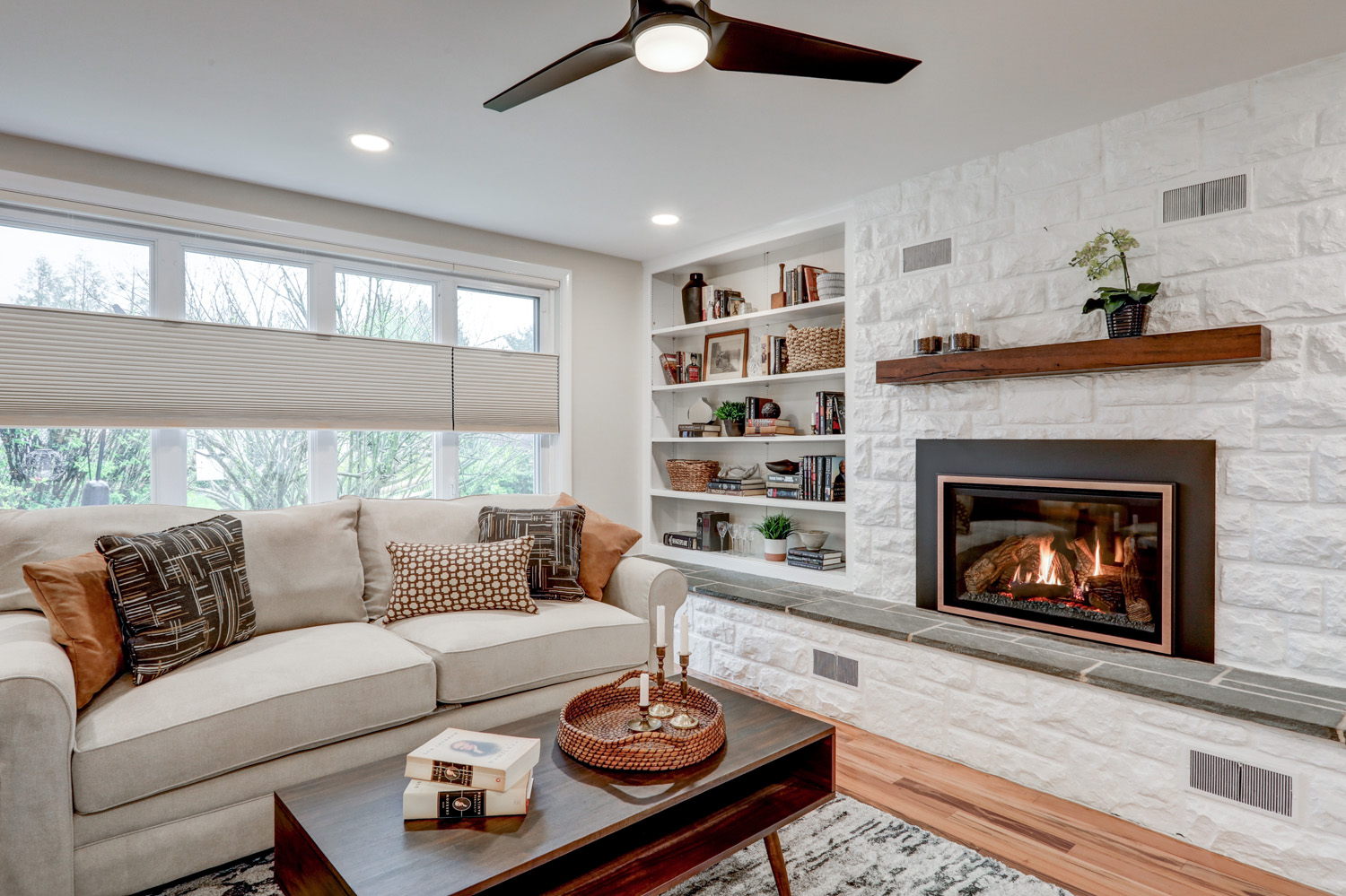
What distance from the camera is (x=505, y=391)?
421 centimetres

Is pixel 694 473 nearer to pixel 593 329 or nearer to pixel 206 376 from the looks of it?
pixel 593 329

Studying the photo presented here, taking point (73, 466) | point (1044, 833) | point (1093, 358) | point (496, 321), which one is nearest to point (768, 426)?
point (496, 321)

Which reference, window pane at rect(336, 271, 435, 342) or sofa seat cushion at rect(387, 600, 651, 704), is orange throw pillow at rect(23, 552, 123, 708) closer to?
sofa seat cushion at rect(387, 600, 651, 704)

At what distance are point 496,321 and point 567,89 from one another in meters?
2.02

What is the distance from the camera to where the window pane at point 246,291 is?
3.35 m

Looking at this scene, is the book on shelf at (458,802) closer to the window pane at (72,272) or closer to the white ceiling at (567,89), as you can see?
the white ceiling at (567,89)

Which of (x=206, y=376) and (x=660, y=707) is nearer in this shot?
(x=660, y=707)

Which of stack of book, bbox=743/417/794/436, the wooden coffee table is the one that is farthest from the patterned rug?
stack of book, bbox=743/417/794/436

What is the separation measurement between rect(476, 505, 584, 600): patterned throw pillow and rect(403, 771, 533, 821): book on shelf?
1.42 meters

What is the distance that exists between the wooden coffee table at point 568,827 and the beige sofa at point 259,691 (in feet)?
1.45

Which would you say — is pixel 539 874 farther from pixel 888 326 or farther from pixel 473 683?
pixel 888 326

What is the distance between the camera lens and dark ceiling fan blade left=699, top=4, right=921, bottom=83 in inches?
62.6

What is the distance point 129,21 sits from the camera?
2.08 m

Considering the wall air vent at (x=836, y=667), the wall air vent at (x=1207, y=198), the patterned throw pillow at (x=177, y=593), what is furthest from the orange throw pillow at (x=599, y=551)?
the wall air vent at (x=1207, y=198)
